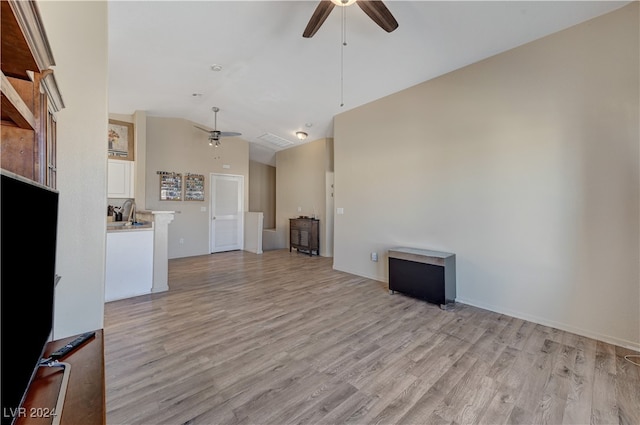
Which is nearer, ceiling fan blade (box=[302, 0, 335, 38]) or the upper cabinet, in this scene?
the upper cabinet

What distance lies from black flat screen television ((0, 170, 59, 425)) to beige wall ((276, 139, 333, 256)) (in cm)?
559

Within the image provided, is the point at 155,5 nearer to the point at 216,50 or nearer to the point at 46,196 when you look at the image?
the point at 216,50

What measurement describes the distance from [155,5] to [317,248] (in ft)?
16.8

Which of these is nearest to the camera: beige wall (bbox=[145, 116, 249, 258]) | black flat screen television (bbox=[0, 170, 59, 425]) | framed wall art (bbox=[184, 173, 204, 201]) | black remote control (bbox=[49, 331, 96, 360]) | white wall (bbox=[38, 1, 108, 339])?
black flat screen television (bbox=[0, 170, 59, 425])

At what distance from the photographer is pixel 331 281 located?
441 cm

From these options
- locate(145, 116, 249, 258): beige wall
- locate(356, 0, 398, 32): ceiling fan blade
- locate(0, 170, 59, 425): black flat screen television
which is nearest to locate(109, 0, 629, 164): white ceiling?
locate(356, 0, 398, 32): ceiling fan blade

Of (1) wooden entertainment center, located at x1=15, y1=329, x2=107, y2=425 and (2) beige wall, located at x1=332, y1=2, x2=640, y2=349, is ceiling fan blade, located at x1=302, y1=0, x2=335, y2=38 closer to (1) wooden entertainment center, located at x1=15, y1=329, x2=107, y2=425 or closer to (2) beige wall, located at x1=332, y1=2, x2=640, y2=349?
(2) beige wall, located at x1=332, y1=2, x2=640, y2=349

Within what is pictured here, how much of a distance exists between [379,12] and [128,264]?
160 inches

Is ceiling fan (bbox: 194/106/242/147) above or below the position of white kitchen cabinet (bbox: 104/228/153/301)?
above

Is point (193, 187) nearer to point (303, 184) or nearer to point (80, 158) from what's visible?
point (303, 184)

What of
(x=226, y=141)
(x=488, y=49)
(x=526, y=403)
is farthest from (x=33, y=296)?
(x=226, y=141)

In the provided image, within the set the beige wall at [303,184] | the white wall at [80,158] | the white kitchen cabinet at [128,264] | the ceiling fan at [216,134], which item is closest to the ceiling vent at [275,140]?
the beige wall at [303,184]

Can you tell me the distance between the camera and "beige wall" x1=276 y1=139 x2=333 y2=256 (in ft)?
21.6

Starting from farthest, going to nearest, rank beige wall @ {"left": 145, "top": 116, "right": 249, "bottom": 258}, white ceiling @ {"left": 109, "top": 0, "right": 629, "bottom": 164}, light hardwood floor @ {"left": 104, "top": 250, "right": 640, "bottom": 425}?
beige wall @ {"left": 145, "top": 116, "right": 249, "bottom": 258}
white ceiling @ {"left": 109, "top": 0, "right": 629, "bottom": 164}
light hardwood floor @ {"left": 104, "top": 250, "right": 640, "bottom": 425}
